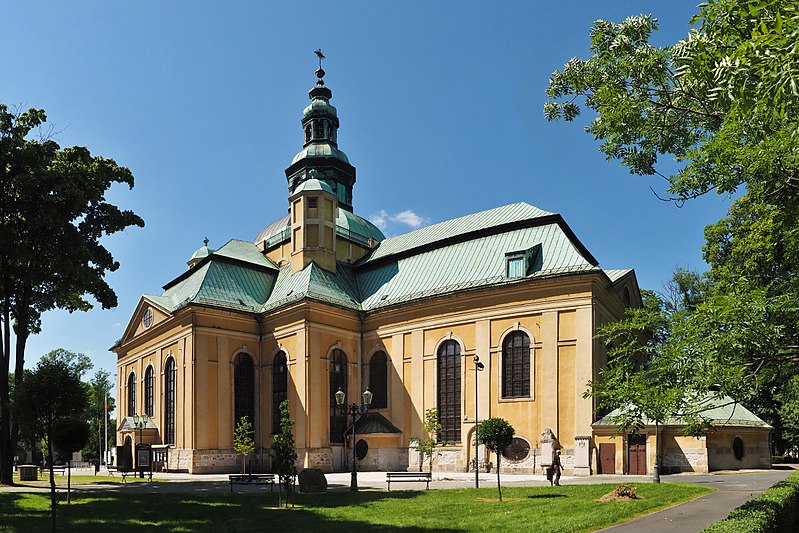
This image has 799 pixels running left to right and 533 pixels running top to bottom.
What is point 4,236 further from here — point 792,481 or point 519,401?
point 792,481

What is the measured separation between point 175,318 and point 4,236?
51.7ft

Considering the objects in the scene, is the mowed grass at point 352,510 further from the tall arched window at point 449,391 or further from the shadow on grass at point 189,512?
the tall arched window at point 449,391

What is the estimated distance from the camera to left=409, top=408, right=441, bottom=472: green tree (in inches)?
1265

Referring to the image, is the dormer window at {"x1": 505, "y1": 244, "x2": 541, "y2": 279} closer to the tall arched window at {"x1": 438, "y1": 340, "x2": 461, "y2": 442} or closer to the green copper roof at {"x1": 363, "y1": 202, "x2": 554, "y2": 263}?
the green copper roof at {"x1": 363, "y1": 202, "x2": 554, "y2": 263}

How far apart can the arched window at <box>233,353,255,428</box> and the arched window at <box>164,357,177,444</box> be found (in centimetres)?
398

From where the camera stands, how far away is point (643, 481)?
26.0 metres

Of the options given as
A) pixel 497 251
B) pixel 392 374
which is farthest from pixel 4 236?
pixel 497 251

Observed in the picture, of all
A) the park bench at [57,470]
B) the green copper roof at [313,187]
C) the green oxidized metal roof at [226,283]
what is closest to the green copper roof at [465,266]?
the green copper roof at [313,187]

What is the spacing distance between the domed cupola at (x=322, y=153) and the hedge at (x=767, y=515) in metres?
44.2

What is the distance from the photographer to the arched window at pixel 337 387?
39125 mm

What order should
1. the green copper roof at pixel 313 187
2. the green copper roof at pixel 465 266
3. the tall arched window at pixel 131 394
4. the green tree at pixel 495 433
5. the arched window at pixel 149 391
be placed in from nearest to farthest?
the green tree at pixel 495 433 → the green copper roof at pixel 465 266 → the green copper roof at pixel 313 187 → the arched window at pixel 149 391 → the tall arched window at pixel 131 394

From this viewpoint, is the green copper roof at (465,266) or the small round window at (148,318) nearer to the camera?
the green copper roof at (465,266)

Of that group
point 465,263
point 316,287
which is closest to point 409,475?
point 465,263

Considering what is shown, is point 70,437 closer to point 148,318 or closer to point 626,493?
point 626,493
